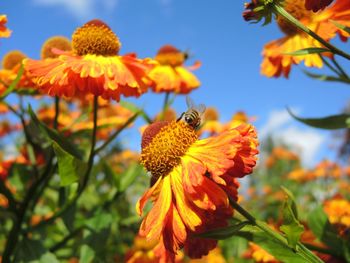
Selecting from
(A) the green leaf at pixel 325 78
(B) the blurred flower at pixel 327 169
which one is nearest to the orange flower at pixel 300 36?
(A) the green leaf at pixel 325 78

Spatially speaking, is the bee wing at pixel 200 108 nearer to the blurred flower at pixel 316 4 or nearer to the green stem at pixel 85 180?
the green stem at pixel 85 180

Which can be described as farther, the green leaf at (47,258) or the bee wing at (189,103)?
the green leaf at (47,258)

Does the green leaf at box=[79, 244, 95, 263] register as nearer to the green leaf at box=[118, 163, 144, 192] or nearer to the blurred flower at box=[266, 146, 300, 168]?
the green leaf at box=[118, 163, 144, 192]

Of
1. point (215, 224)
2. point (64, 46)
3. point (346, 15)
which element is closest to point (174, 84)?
point (64, 46)

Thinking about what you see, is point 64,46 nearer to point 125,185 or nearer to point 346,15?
point 125,185

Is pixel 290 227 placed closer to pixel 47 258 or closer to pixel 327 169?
pixel 47 258
